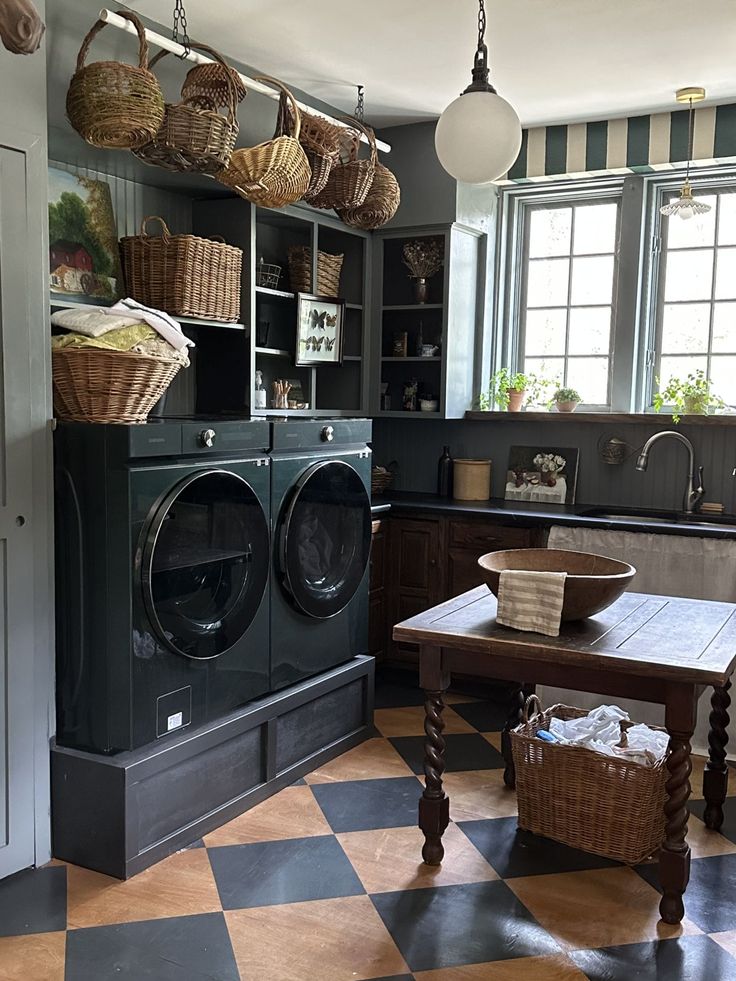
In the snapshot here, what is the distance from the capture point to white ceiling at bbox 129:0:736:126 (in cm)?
307

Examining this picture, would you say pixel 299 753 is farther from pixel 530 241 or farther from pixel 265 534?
pixel 530 241

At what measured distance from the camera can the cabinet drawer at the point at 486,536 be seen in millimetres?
4051

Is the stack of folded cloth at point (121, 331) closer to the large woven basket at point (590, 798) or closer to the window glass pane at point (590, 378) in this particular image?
the large woven basket at point (590, 798)

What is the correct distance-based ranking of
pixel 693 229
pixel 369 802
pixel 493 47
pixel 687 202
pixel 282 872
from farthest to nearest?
pixel 693 229 < pixel 687 202 < pixel 493 47 < pixel 369 802 < pixel 282 872

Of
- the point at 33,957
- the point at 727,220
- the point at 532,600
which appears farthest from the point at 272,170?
the point at 727,220

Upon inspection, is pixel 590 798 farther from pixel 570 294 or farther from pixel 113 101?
pixel 570 294

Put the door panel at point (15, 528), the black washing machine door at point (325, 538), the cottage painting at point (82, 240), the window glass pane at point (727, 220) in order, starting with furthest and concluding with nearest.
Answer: the window glass pane at point (727, 220), the black washing machine door at point (325, 538), the cottage painting at point (82, 240), the door panel at point (15, 528)

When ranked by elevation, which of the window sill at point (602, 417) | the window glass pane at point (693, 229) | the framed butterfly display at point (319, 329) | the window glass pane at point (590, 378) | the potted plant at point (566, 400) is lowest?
the window sill at point (602, 417)

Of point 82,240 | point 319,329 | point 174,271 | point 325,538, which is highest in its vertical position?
point 82,240

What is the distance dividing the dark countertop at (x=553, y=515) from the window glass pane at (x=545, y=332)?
82 cm

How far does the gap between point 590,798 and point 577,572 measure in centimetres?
69

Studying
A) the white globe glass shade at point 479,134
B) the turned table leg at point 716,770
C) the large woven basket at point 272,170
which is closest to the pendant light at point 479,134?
the white globe glass shade at point 479,134

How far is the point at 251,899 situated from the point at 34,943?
560mm

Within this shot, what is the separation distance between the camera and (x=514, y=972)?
222 cm
